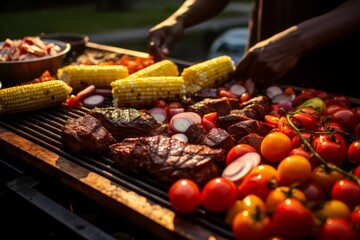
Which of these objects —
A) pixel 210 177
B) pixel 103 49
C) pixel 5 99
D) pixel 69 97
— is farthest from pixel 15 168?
pixel 103 49

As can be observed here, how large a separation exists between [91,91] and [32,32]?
1593cm

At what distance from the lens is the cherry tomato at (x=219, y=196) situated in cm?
270

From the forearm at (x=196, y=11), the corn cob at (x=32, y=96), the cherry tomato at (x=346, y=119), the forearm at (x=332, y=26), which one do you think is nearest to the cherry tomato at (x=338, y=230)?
the cherry tomato at (x=346, y=119)

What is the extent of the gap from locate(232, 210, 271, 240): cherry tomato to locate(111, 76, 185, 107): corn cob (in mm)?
2624

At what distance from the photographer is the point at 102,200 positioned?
2.99 meters

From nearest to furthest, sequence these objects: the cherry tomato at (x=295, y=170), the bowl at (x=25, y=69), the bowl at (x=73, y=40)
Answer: the cherry tomato at (x=295, y=170)
the bowl at (x=25, y=69)
the bowl at (x=73, y=40)

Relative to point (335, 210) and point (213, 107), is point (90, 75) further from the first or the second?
point (335, 210)

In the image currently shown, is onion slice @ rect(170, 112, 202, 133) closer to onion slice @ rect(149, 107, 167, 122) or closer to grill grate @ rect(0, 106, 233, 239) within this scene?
onion slice @ rect(149, 107, 167, 122)

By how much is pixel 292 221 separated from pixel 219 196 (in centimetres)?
57

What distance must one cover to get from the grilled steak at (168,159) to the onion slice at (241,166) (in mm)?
119

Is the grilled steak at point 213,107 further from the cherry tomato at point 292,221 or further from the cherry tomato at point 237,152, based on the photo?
the cherry tomato at point 292,221

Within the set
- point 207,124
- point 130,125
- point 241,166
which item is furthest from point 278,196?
point 130,125

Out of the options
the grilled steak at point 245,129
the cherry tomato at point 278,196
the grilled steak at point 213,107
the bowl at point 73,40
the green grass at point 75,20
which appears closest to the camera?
the cherry tomato at point 278,196

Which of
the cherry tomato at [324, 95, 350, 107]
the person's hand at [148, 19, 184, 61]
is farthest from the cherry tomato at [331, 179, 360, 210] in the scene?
the person's hand at [148, 19, 184, 61]
